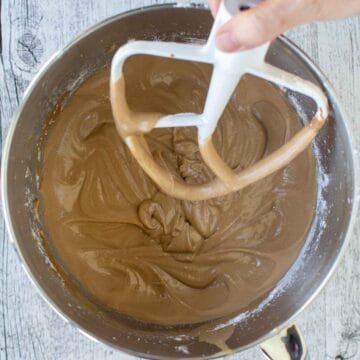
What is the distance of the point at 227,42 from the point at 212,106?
0.17m

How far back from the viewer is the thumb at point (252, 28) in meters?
0.70

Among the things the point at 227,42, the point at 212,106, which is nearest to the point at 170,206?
the point at 212,106

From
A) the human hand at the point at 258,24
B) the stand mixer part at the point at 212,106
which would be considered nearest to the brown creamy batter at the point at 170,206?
the stand mixer part at the point at 212,106

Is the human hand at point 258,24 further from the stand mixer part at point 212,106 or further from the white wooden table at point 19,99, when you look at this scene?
the white wooden table at point 19,99

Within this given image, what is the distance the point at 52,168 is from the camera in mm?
1118

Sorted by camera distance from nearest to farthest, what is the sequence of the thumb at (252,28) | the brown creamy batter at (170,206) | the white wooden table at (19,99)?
the thumb at (252,28) → the brown creamy batter at (170,206) → the white wooden table at (19,99)

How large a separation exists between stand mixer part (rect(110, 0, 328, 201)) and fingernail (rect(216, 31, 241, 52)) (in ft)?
0.10

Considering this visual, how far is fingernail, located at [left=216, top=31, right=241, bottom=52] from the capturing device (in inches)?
27.7

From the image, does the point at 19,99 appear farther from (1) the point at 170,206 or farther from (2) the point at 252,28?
(2) the point at 252,28

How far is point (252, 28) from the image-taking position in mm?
694

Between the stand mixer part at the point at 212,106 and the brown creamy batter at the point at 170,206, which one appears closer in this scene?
the stand mixer part at the point at 212,106

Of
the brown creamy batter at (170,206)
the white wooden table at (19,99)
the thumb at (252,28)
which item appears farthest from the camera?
the white wooden table at (19,99)

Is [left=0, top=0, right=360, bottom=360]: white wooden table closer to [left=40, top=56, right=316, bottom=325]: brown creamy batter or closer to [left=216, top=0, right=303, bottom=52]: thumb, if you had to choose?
[left=40, top=56, right=316, bottom=325]: brown creamy batter

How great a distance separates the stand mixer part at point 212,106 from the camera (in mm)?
770
